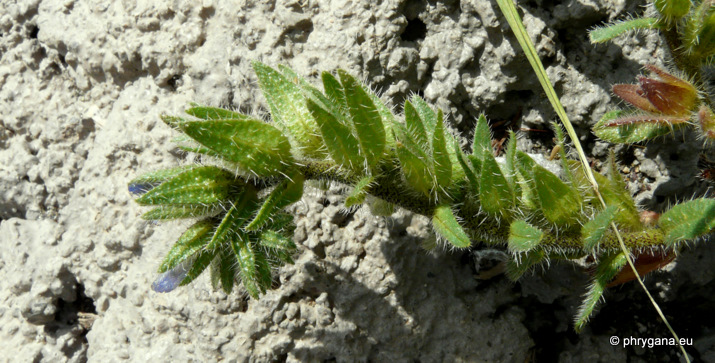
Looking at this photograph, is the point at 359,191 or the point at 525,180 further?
the point at 525,180

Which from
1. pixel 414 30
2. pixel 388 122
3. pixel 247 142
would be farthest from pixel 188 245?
pixel 414 30

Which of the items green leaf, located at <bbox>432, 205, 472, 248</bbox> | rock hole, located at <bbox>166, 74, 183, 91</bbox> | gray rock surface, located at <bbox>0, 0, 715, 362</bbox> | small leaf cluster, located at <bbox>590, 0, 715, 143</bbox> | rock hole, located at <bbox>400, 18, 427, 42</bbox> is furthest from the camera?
rock hole, located at <bbox>166, 74, 183, 91</bbox>

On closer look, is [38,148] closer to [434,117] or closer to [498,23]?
[434,117]

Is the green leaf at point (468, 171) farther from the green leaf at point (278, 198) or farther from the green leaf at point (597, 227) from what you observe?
the green leaf at point (278, 198)

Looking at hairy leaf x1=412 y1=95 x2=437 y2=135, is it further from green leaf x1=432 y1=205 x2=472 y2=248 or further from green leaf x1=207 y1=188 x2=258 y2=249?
Answer: green leaf x1=207 y1=188 x2=258 y2=249

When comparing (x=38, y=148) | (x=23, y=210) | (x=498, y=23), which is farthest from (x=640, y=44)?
(x=23, y=210)

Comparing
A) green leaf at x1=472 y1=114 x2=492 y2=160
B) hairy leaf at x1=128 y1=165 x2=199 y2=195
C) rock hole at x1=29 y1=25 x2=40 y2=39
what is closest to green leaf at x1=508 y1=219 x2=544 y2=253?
green leaf at x1=472 y1=114 x2=492 y2=160

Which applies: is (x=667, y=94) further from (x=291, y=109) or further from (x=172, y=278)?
(x=172, y=278)
